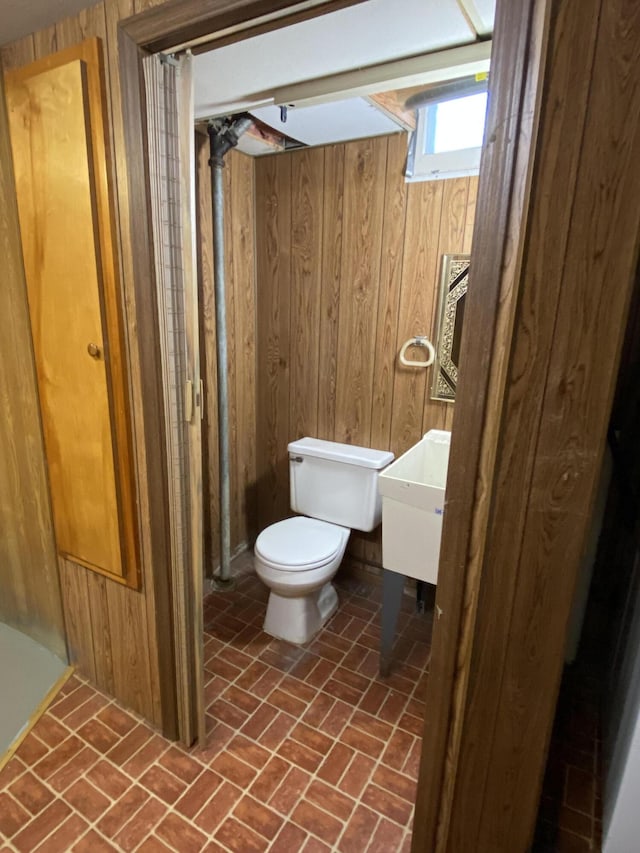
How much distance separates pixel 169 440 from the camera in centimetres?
134

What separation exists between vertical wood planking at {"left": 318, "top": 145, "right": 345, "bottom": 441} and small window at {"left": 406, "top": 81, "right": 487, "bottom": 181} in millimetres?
365

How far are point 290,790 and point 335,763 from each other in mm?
175

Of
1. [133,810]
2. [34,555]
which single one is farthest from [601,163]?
[34,555]

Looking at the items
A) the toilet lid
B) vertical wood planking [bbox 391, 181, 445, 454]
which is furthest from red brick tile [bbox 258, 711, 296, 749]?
vertical wood planking [bbox 391, 181, 445, 454]

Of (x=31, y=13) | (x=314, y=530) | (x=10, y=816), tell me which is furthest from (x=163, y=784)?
(x=31, y=13)

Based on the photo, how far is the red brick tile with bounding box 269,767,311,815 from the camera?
55.2 inches

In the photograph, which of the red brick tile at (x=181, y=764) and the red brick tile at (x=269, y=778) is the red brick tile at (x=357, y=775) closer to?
the red brick tile at (x=269, y=778)

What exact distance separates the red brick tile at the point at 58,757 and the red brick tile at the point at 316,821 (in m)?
0.78

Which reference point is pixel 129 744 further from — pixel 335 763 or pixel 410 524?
pixel 410 524

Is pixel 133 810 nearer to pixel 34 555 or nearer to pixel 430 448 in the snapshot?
pixel 34 555

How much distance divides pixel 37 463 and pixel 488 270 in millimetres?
Result: 1693

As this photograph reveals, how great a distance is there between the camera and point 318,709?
5.76 ft

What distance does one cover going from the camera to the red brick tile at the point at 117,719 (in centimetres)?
164

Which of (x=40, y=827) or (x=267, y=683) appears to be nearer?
(x=40, y=827)
